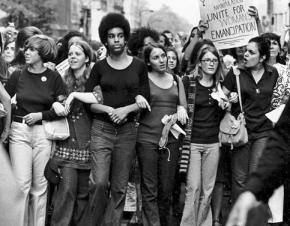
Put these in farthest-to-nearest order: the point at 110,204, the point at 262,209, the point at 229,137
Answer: the point at 229,137, the point at 110,204, the point at 262,209

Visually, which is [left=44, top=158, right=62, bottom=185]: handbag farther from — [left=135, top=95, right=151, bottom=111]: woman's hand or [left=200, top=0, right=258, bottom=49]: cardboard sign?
[left=200, top=0, right=258, bottom=49]: cardboard sign

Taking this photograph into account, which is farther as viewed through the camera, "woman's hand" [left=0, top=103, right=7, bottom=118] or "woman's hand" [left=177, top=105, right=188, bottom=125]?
"woman's hand" [left=177, top=105, right=188, bottom=125]

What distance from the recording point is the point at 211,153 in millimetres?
8453

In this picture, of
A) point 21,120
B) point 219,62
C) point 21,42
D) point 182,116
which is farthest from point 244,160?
point 21,42

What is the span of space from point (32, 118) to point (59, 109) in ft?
0.96

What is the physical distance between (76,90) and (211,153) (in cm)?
161

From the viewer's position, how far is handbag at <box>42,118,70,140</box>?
313 inches

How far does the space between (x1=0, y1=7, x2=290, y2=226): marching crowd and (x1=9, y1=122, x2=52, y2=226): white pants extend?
0.01 meters

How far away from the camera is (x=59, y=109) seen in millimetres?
7938

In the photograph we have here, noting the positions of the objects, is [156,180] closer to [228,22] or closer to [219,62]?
[219,62]

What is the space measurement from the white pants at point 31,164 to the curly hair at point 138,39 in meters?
2.36

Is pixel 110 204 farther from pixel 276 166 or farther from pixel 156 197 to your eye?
pixel 276 166

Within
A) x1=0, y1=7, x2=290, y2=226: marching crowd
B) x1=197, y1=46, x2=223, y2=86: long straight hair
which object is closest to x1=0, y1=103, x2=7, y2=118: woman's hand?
x1=0, y1=7, x2=290, y2=226: marching crowd

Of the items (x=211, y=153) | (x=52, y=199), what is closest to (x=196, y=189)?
(x=211, y=153)
